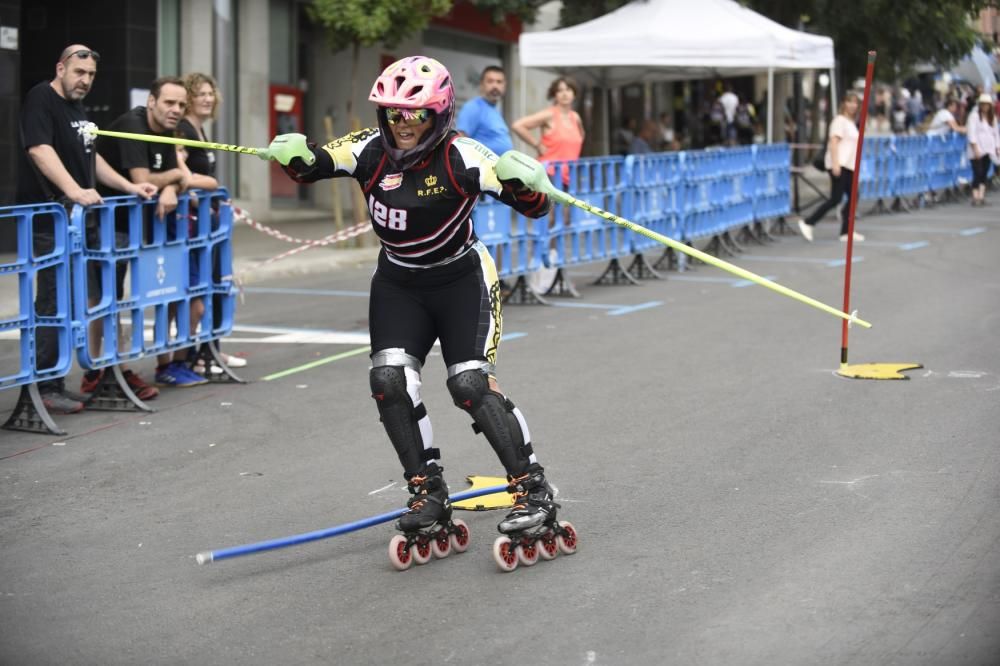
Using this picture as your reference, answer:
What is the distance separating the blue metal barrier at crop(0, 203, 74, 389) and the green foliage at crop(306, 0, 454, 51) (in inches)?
398

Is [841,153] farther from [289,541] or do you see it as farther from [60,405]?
[289,541]

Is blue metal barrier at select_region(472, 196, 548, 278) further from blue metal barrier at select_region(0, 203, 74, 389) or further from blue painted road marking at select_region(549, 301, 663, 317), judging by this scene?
blue metal barrier at select_region(0, 203, 74, 389)

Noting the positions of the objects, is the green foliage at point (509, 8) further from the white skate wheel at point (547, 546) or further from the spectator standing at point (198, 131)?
the white skate wheel at point (547, 546)

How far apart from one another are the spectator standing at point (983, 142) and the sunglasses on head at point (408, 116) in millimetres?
22062

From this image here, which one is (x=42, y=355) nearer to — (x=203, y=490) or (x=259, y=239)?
(x=203, y=490)

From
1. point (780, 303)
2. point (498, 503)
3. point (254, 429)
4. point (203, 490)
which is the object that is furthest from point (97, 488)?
point (780, 303)

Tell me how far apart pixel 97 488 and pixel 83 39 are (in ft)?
46.0

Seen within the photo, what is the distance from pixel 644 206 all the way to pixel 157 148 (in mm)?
7834

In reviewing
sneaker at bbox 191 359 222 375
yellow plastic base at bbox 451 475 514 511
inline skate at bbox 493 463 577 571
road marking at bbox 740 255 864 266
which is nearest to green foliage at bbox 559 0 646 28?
road marking at bbox 740 255 864 266

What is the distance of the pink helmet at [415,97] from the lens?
553 centimetres

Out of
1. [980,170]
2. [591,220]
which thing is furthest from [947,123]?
[591,220]

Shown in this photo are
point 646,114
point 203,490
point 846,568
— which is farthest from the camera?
point 646,114

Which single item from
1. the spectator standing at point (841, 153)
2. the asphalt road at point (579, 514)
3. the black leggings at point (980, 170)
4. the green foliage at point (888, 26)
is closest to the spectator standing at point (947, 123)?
the green foliage at point (888, 26)

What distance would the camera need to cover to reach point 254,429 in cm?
840
